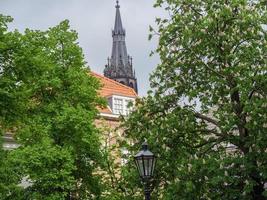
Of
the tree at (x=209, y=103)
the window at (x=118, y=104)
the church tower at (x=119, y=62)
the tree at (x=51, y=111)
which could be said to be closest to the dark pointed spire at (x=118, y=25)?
the church tower at (x=119, y=62)

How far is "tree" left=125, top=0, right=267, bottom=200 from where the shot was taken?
18062mm

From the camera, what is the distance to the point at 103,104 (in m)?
30.7

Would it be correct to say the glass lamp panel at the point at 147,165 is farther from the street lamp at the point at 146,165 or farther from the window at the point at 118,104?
the window at the point at 118,104

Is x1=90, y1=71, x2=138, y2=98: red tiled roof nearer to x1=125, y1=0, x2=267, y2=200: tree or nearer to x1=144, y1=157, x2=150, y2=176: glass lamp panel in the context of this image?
x1=125, y1=0, x2=267, y2=200: tree

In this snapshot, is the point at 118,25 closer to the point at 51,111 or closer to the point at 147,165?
the point at 51,111

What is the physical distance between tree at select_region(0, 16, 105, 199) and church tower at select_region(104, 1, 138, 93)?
259 ft

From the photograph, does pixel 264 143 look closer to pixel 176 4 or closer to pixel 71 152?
pixel 176 4

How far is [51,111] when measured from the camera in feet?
90.0

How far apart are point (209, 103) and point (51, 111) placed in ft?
32.0

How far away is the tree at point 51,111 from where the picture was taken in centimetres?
2347

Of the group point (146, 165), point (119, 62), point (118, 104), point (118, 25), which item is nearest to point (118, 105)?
point (118, 104)

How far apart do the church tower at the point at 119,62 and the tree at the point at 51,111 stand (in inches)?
3108

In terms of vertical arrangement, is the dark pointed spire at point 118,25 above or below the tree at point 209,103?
above

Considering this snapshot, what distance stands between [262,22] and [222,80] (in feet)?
8.04
